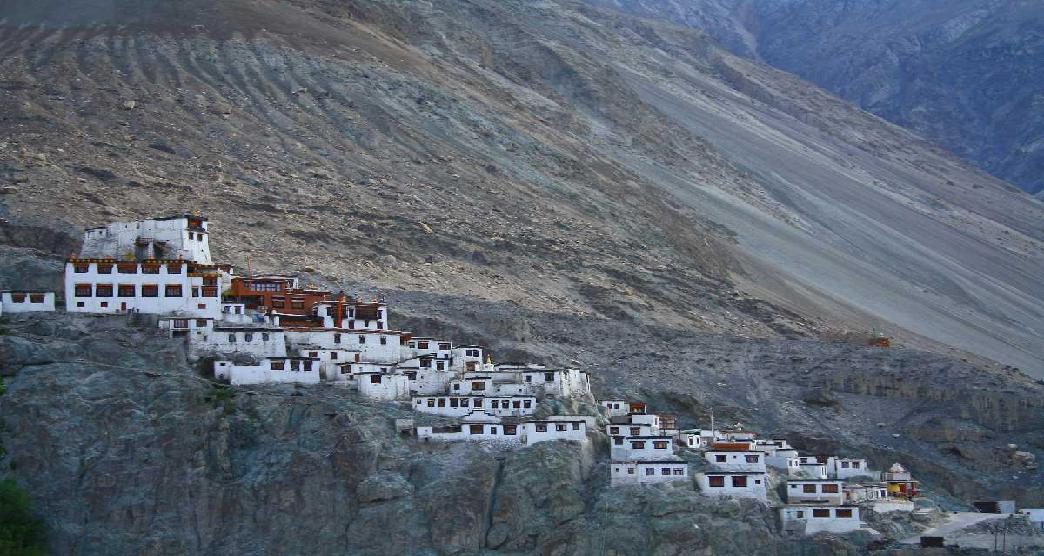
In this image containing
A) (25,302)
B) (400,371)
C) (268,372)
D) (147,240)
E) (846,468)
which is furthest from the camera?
(846,468)

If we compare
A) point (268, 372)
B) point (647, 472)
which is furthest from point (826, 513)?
point (268, 372)

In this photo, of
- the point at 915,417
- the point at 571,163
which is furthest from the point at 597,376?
the point at 571,163

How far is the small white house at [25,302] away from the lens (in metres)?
50.3

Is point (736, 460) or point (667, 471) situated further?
point (736, 460)

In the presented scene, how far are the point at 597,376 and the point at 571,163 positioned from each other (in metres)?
40.7

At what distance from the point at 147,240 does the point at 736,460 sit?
19.7 metres

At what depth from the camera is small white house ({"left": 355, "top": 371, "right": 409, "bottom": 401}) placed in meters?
49.8

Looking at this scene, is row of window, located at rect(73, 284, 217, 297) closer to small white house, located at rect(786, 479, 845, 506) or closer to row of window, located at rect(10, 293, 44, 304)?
row of window, located at rect(10, 293, 44, 304)

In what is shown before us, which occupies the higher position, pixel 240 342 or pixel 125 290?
pixel 125 290

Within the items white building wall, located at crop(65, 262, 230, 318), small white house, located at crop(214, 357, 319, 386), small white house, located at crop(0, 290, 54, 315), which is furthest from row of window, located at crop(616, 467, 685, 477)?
small white house, located at crop(0, 290, 54, 315)

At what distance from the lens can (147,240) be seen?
180ft

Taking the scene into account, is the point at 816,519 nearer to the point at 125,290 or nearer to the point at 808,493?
the point at 808,493

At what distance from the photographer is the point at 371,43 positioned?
108938 mm

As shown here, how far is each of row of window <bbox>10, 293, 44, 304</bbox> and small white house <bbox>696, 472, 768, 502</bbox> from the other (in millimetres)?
19825
